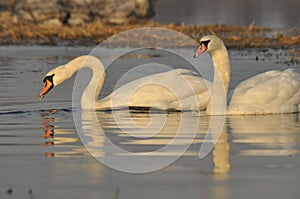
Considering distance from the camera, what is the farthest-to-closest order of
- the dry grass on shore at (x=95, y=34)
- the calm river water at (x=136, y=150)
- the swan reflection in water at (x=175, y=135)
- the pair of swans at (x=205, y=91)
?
the dry grass on shore at (x=95, y=34) → the pair of swans at (x=205, y=91) → the swan reflection in water at (x=175, y=135) → the calm river water at (x=136, y=150)

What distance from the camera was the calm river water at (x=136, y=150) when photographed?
22.4ft

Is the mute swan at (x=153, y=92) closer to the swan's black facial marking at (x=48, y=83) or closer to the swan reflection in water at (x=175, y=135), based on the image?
the swan's black facial marking at (x=48, y=83)

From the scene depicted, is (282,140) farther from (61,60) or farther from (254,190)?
(61,60)

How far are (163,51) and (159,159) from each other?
1569 cm

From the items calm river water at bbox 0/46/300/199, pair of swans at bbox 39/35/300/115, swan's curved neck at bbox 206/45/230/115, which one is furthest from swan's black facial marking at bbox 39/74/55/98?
swan's curved neck at bbox 206/45/230/115

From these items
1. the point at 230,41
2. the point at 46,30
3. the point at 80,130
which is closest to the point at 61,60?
the point at 230,41

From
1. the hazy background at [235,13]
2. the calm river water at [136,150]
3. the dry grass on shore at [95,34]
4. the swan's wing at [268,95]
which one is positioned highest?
the hazy background at [235,13]

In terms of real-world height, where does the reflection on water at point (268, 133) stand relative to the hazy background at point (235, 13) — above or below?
below

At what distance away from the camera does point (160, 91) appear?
43.6 ft

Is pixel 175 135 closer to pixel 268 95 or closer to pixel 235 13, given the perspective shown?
pixel 268 95

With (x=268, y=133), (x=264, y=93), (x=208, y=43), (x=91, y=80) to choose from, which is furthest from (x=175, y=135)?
(x=91, y=80)

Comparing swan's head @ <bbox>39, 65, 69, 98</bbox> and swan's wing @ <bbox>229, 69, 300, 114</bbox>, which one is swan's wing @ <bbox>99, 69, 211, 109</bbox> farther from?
swan's wing @ <bbox>229, 69, 300, 114</bbox>

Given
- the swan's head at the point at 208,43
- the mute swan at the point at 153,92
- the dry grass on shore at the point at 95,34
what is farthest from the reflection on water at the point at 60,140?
the dry grass on shore at the point at 95,34

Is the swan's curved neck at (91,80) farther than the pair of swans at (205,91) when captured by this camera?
Yes
